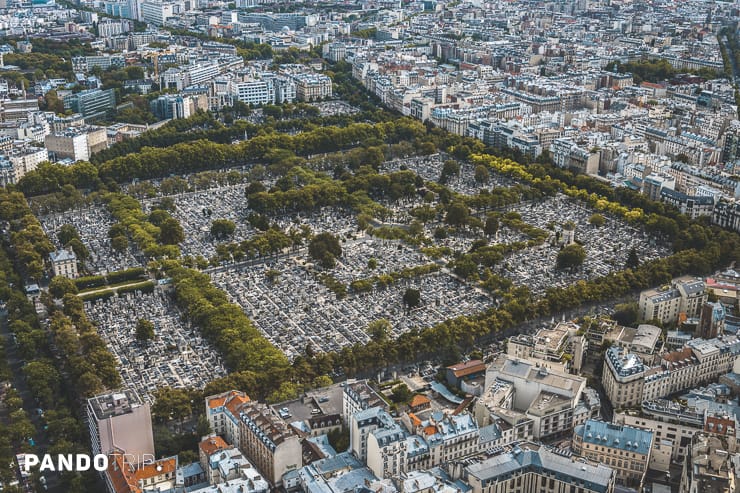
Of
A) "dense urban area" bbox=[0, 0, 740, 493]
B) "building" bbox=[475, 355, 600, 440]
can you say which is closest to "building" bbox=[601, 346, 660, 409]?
"dense urban area" bbox=[0, 0, 740, 493]

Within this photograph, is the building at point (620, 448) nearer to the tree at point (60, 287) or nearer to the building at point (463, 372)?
the building at point (463, 372)

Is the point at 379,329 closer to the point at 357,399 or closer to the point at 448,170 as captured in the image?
the point at 357,399

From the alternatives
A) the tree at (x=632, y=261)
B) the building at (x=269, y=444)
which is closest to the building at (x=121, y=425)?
the building at (x=269, y=444)

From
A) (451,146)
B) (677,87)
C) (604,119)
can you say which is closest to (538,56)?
(677,87)

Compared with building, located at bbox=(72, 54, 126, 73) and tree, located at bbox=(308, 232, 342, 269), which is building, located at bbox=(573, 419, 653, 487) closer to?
tree, located at bbox=(308, 232, 342, 269)

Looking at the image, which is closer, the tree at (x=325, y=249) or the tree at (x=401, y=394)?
the tree at (x=401, y=394)
